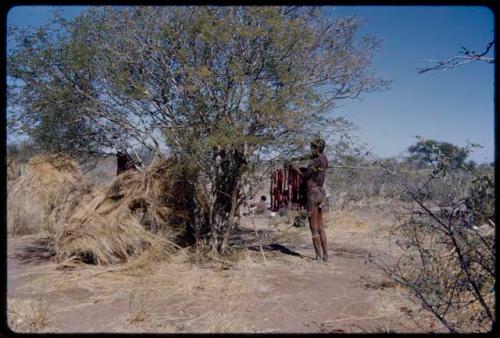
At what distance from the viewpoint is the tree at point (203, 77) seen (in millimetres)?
6324

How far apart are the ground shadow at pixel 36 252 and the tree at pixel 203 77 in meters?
1.94

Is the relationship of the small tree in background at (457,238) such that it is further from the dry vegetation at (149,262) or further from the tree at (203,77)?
the tree at (203,77)

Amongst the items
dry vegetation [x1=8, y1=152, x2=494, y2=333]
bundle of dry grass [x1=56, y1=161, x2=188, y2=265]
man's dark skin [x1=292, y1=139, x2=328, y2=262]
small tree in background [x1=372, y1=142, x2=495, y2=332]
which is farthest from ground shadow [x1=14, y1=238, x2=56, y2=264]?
small tree in background [x1=372, y1=142, x2=495, y2=332]

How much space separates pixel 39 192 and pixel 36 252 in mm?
856

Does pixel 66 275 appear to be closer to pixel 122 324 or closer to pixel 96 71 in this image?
pixel 122 324

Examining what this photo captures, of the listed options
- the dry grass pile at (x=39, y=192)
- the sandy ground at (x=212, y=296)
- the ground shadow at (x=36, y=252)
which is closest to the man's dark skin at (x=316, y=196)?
the sandy ground at (x=212, y=296)

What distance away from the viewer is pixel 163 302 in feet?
17.5

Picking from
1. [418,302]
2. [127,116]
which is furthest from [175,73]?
[418,302]

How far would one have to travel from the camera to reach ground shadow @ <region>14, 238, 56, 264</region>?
6.92 metres

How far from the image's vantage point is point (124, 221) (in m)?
6.91

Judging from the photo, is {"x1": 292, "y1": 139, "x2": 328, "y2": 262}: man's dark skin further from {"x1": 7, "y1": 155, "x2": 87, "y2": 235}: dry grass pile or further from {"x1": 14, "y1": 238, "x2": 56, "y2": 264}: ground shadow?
{"x1": 14, "y1": 238, "x2": 56, "y2": 264}: ground shadow

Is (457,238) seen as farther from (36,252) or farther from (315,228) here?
(36,252)

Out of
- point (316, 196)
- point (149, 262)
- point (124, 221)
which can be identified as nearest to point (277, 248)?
point (316, 196)

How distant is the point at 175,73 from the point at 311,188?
2.61 m
